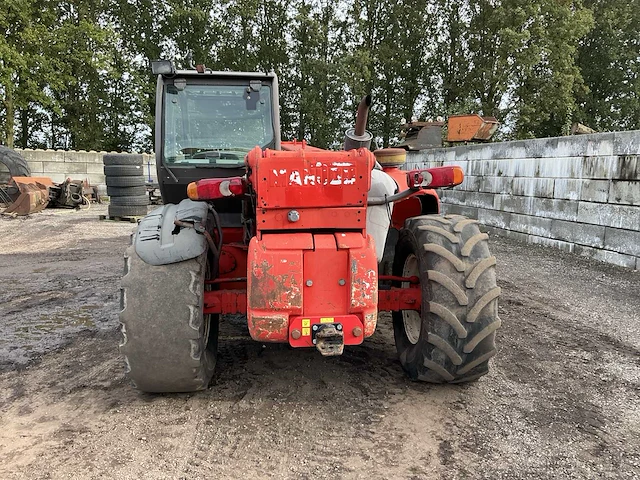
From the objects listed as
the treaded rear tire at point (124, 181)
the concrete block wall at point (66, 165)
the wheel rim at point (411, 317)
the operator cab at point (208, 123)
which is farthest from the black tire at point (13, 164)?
the wheel rim at point (411, 317)

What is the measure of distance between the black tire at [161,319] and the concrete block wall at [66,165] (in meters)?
14.3

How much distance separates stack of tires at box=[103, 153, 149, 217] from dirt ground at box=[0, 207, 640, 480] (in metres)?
7.00

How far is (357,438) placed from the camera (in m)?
2.76

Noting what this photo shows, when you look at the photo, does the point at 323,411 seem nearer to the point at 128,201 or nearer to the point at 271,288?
the point at 271,288

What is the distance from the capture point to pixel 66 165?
655 inches

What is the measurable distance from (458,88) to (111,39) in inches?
640

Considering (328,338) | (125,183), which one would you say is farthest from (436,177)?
→ (125,183)

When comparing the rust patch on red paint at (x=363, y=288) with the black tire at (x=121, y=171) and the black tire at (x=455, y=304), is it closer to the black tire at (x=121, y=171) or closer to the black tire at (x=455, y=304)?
the black tire at (x=455, y=304)

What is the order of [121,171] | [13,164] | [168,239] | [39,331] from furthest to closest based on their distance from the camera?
[13,164] → [121,171] → [39,331] → [168,239]

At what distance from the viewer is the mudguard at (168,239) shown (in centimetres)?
291

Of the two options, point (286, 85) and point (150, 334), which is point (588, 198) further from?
point (286, 85)

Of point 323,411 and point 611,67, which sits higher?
point 611,67

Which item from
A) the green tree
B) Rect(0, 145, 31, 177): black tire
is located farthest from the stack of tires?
the green tree

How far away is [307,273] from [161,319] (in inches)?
32.8
